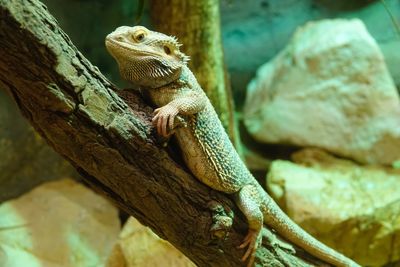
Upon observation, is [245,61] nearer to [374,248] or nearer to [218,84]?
[218,84]

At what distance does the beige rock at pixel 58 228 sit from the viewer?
405 centimetres

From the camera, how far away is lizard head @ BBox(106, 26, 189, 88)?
85.1 inches

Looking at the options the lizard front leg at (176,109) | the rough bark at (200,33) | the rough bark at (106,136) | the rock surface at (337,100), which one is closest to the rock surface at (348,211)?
the rock surface at (337,100)

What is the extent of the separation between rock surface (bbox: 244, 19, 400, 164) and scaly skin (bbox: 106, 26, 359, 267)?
92.5 inches

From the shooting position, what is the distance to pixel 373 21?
18.6ft

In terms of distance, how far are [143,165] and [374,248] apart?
9.24 ft

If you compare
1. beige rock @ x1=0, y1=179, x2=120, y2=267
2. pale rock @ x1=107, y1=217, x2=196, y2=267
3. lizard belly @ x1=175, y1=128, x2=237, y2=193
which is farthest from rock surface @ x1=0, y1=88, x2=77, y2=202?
lizard belly @ x1=175, y1=128, x2=237, y2=193

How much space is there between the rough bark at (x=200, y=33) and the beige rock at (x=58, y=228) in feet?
5.38

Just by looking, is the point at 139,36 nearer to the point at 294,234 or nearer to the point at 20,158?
the point at 294,234

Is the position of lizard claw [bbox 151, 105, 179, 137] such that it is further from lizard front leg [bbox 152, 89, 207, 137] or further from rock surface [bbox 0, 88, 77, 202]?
rock surface [bbox 0, 88, 77, 202]

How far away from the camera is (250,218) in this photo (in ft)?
8.27

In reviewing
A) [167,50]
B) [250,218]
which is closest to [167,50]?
[167,50]

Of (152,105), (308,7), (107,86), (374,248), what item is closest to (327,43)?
(308,7)

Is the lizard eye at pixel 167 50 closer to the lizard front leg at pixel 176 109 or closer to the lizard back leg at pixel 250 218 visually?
the lizard front leg at pixel 176 109
